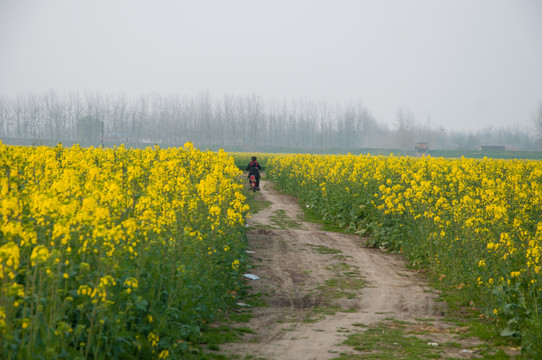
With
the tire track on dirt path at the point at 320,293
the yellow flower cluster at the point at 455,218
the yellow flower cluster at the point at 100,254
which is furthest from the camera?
the yellow flower cluster at the point at 455,218

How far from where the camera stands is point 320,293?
10023mm

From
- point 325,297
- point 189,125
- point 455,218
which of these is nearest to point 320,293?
point 325,297

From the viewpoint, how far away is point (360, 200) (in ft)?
56.4

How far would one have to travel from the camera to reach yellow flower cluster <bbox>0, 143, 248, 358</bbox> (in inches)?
159

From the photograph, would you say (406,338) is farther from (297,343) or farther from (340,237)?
(340,237)

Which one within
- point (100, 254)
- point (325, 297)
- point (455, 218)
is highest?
point (100, 254)

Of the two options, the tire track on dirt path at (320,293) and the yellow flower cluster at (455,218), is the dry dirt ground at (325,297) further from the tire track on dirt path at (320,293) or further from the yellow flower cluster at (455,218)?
the yellow flower cluster at (455,218)

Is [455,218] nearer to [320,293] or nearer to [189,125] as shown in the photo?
[320,293]

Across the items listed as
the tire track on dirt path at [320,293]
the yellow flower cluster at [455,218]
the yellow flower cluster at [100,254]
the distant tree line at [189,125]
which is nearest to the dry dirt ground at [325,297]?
the tire track on dirt path at [320,293]

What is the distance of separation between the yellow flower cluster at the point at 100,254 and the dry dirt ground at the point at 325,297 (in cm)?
104

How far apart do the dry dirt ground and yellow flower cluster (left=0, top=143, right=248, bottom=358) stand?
1045mm

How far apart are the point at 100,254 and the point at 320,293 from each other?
619 centimetres

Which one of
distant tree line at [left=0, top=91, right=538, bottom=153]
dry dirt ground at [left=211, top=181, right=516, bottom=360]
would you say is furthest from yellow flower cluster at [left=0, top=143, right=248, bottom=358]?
distant tree line at [left=0, top=91, right=538, bottom=153]

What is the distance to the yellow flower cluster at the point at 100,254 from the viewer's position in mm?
4043
